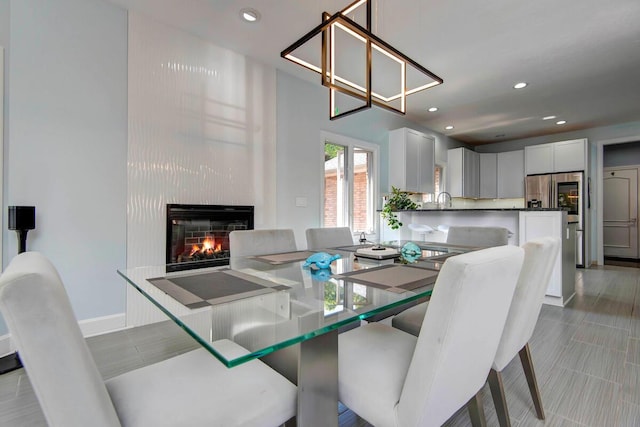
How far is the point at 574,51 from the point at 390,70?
1892mm

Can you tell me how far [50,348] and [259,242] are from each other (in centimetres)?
167

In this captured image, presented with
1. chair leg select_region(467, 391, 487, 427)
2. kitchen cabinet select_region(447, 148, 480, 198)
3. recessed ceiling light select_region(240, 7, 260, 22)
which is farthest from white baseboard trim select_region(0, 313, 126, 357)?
kitchen cabinet select_region(447, 148, 480, 198)

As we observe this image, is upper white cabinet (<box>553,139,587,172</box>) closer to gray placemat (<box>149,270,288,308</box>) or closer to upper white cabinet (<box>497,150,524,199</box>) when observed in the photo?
upper white cabinet (<box>497,150,524,199</box>)

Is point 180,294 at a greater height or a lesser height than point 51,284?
lesser

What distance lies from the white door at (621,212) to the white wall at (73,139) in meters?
9.08

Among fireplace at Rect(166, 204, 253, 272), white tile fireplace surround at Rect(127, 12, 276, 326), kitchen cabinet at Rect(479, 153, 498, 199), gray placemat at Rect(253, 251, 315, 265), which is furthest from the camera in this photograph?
kitchen cabinet at Rect(479, 153, 498, 199)

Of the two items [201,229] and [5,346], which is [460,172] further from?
[5,346]

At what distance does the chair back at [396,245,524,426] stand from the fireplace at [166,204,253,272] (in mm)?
2280

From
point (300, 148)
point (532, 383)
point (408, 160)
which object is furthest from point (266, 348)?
point (408, 160)

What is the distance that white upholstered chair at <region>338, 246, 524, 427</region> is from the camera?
2.55ft

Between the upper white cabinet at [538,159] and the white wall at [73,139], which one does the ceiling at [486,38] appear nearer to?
the white wall at [73,139]

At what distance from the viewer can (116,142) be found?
99.5 inches

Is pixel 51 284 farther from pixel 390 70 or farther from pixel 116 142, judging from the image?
pixel 390 70

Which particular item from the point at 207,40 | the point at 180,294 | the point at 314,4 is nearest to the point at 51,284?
the point at 180,294
